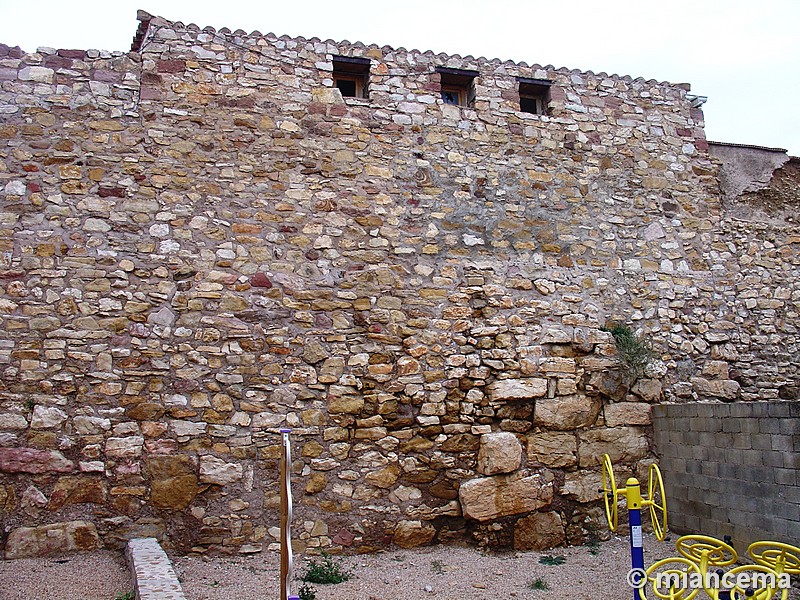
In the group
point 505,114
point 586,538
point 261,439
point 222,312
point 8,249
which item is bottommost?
point 586,538

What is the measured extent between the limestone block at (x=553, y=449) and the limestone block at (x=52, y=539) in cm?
376

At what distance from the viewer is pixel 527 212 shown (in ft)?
23.0

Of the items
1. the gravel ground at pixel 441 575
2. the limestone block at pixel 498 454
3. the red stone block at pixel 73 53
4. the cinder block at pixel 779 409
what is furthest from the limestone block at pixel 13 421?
the cinder block at pixel 779 409

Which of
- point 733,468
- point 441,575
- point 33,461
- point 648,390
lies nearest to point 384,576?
point 441,575

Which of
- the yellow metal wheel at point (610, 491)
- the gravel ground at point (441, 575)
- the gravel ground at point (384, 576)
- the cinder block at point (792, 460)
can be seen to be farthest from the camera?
the cinder block at point (792, 460)

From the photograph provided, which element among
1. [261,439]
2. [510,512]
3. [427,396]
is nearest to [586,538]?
[510,512]

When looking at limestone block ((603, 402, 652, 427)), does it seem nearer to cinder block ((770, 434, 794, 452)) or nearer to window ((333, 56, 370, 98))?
cinder block ((770, 434, 794, 452))

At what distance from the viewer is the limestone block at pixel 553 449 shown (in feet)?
20.8

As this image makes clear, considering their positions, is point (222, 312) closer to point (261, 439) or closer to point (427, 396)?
point (261, 439)

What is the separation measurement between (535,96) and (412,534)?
4.75 meters

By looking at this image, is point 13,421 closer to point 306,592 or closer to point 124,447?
point 124,447

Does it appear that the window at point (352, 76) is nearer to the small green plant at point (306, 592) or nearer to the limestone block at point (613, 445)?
the limestone block at point (613, 445)

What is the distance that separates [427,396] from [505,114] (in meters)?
3.09

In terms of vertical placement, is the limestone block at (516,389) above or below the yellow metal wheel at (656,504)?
above
